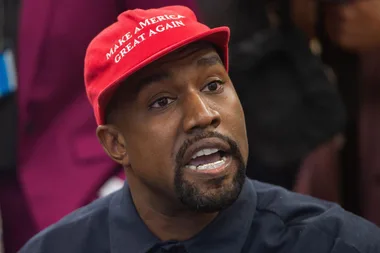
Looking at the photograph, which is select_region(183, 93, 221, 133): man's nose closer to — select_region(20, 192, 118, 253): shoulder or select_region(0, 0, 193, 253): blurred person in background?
select_region(20, 192, 118, 253): shoulder

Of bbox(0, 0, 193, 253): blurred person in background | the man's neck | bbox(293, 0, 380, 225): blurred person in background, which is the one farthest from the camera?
bbox(293, 0, 380, 225): blurred person in background

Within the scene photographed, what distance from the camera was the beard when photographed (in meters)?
1.10

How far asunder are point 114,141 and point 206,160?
6.7 inches

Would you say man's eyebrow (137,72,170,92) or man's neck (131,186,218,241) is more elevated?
man's eyebrow (137,72,170,92)

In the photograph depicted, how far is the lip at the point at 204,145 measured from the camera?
3.62ft

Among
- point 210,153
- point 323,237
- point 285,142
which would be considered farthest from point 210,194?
point 285,142

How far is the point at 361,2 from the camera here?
170 cm

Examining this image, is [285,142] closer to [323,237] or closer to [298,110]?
[298,110]

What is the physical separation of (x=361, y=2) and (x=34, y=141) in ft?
2.43

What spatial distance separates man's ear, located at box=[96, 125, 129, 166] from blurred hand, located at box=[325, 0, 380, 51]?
72 centimetres

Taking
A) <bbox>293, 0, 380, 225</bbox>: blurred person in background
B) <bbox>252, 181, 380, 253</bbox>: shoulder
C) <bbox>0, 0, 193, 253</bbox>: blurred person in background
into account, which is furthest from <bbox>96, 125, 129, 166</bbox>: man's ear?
<bbox>293, 0, 380, 225</bbox>: blurred person in background

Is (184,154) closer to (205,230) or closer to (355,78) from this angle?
(205,230)

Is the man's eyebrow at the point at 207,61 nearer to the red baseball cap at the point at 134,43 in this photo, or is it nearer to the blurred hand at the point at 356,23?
the red baseball cap at the point at 134,43

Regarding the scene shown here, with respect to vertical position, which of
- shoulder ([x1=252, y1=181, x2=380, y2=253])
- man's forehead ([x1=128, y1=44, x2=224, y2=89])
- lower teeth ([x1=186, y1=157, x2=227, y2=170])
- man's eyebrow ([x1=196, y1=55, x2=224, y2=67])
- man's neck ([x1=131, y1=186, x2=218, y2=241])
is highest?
man's forehead ([x1=128, y1=44, x2=224, y2=89])
